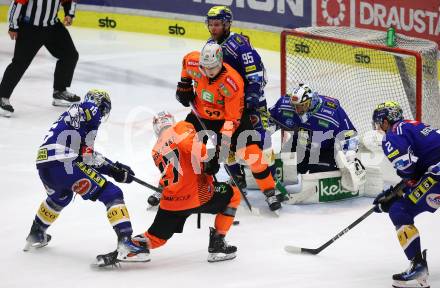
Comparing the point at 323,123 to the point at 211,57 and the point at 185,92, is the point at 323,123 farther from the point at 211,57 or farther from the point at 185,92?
the point at 211,57

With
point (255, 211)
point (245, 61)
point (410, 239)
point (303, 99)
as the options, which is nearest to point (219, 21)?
point (245, 61)

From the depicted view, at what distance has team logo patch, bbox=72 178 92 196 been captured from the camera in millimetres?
5926

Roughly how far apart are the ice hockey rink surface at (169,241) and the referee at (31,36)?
32 cm

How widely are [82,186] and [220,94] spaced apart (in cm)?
130

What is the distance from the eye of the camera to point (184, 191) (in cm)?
578

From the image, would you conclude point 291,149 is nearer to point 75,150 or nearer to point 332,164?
point 332,164

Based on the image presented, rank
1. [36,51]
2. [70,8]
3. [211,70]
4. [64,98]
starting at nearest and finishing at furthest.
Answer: [211,70] → [36,51] → [70,8] → [64,98]

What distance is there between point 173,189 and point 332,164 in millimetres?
1771

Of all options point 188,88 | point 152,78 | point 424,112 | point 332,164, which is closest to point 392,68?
point 424,112

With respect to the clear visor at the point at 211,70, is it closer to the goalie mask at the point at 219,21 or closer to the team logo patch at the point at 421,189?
the goalie mask at the point at 219,21

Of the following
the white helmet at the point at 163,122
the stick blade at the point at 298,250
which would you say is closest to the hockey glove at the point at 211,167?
the stick blade at the point at 298,250

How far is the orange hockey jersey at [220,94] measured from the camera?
679cm

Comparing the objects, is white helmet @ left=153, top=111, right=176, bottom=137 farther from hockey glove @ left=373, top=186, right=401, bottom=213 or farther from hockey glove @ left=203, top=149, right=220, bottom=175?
hockey glove @ left=373, top=186, right=401, bottom=213

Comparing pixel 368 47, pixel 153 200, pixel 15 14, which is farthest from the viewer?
pixel 15 14
